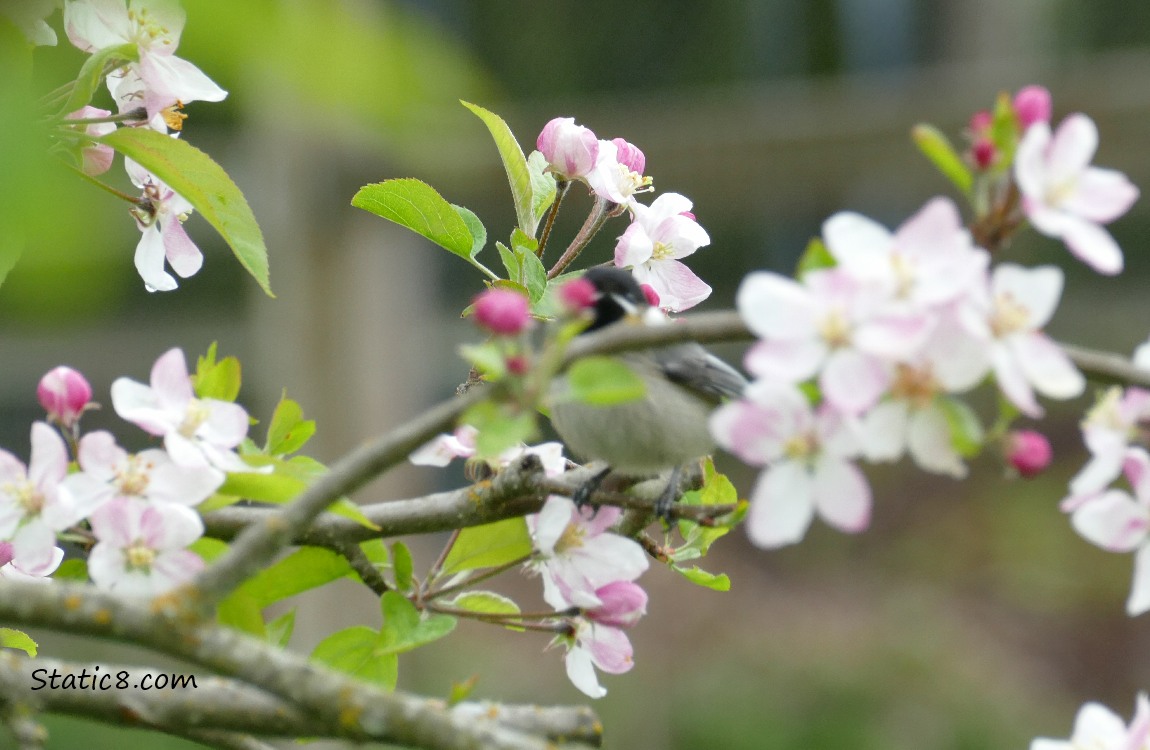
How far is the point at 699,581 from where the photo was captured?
112cm

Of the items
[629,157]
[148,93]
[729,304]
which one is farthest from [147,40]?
[729,304]

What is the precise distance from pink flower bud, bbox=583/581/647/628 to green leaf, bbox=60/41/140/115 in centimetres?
56

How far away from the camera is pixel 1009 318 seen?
0.72m

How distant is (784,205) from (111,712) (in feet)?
9.30

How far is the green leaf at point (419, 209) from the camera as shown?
3.68ft

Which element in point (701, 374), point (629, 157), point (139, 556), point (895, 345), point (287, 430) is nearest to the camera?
point (895, 345)

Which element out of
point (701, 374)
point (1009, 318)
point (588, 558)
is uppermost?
point (1009, 318)

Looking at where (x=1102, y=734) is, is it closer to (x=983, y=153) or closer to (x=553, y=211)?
(x=983, y=153)

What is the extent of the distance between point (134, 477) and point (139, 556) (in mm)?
57

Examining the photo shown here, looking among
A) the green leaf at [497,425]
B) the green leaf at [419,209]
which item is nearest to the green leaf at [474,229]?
the green leaf at [419,209]

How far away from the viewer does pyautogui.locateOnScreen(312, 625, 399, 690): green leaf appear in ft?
3.42

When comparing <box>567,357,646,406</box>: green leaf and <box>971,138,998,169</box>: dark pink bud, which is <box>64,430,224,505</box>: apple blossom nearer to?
<box>567,357,646,406</box>: green leaf

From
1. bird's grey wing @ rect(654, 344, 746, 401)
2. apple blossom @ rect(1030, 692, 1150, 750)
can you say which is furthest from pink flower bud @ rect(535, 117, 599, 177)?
apple blossom @ rect(1030, 692, 1150, 750)

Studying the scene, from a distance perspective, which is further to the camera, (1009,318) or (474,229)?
(474,229)
